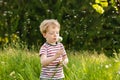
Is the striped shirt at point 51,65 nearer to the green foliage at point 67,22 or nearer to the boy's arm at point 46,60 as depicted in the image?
the boy's arm at point 46,60

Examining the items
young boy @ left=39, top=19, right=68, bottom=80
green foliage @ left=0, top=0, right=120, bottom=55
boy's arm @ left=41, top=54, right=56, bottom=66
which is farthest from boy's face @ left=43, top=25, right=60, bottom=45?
green foliage @ left=0, top=0, right=120, bottom=55

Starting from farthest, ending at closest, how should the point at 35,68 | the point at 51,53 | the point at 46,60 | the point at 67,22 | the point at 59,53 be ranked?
1. the point at 67,22
2. the point at 35,68
3. the point at 51,53
4. the point at 46,60
5. the point at 59,53

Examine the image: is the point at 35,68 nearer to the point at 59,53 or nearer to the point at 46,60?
the point at 46,60

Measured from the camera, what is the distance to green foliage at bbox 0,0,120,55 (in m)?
9.39

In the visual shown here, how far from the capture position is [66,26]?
9.45 m

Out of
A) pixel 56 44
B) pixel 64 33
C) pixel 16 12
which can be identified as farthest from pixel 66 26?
pixel 56 44

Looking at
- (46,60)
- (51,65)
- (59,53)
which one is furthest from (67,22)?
(59,53)

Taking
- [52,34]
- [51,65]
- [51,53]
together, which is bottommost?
[51,65]

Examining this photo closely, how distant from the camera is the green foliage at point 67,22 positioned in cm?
939

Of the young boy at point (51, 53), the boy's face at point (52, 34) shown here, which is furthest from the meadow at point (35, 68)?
the boy's face at point (52, 34)

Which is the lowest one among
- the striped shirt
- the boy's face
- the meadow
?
the meadow

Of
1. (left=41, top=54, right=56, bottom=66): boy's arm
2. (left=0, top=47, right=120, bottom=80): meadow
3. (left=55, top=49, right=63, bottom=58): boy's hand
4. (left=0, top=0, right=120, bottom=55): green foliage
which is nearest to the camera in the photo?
(left=55, top=49, right=63, bottom=58): boy's hand

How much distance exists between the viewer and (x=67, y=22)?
9.41 meters

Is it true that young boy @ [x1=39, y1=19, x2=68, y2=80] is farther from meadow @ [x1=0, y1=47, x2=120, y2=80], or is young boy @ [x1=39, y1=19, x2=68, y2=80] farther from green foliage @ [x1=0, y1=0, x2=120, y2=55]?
green foliage @ [x1=0, y1=0, x2=120, y2=55]
